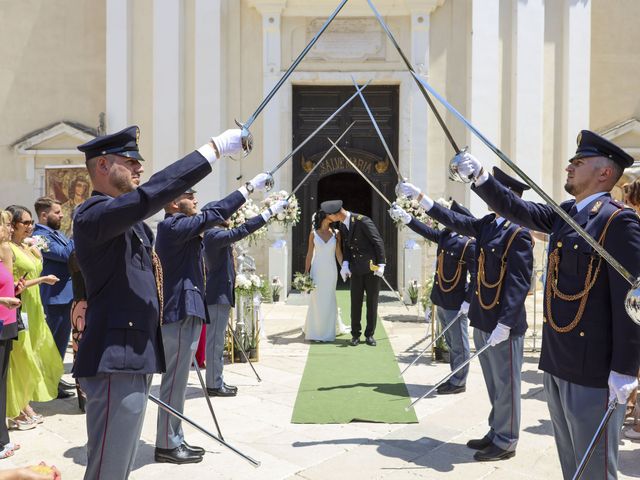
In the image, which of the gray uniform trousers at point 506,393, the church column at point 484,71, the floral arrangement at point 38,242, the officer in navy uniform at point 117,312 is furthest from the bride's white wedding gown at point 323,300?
the officer in navy uniform at point 117,312

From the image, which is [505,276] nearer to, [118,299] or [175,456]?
[175,456]

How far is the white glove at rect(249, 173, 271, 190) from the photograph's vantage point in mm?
5445

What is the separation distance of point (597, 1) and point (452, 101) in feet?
17.8

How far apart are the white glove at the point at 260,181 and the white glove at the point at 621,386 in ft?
10.7

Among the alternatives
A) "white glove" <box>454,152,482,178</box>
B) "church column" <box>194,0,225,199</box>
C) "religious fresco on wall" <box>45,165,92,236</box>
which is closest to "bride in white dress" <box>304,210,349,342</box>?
"church column" <box>194,0,225,199</box>

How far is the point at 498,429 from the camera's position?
5.15m

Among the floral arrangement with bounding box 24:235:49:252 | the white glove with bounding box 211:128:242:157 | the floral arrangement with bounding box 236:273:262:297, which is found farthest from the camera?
the floral arrangement with bounding box 236:273:262:297

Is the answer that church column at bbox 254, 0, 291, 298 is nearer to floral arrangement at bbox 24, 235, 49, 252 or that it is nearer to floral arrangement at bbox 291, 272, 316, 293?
floral arrangement at bbox 291, 272, 316, 293

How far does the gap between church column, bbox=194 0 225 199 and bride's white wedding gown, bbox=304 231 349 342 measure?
5791mm

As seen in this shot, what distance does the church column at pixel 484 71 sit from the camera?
15.2 meters

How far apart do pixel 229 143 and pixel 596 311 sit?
7.19 ft

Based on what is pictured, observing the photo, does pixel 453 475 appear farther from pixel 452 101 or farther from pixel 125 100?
pixel 125 100

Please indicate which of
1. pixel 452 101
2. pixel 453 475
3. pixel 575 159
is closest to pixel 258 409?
pixel 453 475

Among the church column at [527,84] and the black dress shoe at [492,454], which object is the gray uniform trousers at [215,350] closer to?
the black dress shoe at [492,454]
